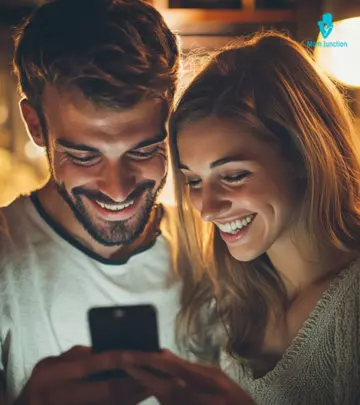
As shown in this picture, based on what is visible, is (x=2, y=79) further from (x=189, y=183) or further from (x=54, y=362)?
(x=54, y=362)

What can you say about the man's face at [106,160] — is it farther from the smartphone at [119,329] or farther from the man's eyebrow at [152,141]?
the smartphone at [119,329]

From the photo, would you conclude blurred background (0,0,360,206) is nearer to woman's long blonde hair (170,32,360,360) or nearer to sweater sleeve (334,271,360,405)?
woman's long blonde hair (170,32,360,360)

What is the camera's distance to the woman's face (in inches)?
44.7

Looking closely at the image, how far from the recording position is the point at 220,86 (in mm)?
1129

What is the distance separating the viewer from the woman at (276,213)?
1.10 metres

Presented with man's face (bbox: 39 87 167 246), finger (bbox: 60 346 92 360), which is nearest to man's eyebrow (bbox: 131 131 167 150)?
man's face (bbox: 39 87 167 246)

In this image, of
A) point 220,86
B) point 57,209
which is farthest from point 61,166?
point 220,86

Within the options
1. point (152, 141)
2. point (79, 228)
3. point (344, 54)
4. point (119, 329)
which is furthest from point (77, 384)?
point (344, 54)

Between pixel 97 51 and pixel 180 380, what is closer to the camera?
pixel 97 51

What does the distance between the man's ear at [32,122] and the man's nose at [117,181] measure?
15cm

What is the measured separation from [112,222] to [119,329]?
237 mm

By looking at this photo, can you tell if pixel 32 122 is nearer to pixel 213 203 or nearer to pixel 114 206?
pixel 114 206

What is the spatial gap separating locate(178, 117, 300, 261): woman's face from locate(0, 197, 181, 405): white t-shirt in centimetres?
26

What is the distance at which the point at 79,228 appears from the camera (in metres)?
1.21
